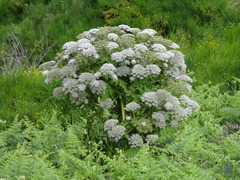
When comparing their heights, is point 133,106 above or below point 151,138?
above

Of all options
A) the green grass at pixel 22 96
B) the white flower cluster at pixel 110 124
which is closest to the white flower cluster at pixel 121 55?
the white flower cluster at pixel 110 124

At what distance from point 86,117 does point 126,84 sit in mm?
551

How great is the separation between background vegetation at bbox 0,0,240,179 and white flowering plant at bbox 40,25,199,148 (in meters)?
0.17

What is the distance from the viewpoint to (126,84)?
4.08 meters

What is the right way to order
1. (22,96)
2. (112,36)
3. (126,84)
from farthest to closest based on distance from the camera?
(22,96) < (112,36) < (126,84)

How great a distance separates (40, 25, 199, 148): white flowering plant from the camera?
3881 mm

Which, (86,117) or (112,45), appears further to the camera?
(86,117)

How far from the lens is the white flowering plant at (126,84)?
388 centimetres

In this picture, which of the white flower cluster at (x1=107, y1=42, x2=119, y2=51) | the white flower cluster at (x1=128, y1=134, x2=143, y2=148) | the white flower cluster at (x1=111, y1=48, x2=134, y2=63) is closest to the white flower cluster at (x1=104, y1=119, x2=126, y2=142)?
the white flower cluster at (x1=128, y1=134, x2=143, y2=148)

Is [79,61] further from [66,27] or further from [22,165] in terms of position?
[66,27]

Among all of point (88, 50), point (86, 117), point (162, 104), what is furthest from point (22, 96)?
point (162, 104)

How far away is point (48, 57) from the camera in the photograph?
9.45 metres

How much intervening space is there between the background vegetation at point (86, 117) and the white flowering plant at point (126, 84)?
0.17 m

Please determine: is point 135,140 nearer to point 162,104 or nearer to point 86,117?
point 162,104
